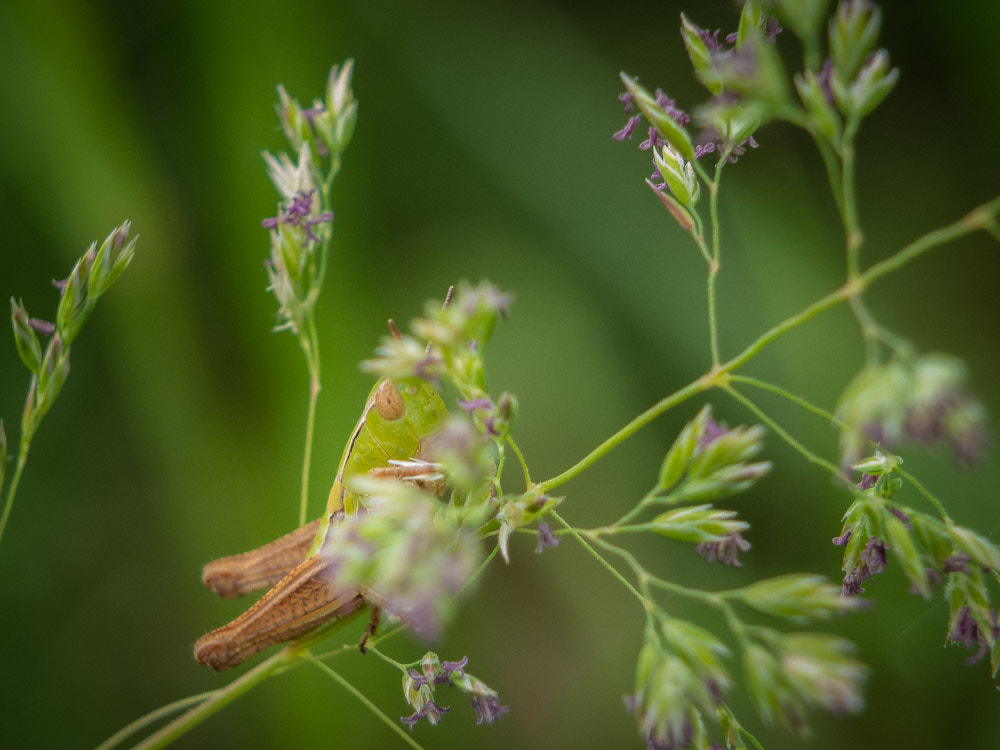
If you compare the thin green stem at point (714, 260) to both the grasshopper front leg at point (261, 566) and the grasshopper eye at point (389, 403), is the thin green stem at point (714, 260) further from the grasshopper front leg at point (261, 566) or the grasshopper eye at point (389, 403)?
the grasshopper front leg at point (261, 566)

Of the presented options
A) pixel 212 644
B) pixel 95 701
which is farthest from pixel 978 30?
pixel 95 701

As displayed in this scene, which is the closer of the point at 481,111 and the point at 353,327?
the point at 353,327

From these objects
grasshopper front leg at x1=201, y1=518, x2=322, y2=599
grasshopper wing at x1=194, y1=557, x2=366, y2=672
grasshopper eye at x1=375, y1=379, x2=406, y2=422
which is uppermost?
grasshopper eye at x1=375, y1=379, x2=406, y2=422

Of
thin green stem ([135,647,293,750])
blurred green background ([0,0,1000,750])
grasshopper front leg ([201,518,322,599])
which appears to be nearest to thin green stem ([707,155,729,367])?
thin green stem ([135,647,293,750])

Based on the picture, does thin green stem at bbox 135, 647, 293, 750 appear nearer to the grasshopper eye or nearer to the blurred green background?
the grasshopper eye

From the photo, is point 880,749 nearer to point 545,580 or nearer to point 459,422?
point 545,580

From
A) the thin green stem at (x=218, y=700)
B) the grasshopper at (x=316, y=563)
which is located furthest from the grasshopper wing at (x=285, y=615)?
the thin green stem at (x=218, y=700)

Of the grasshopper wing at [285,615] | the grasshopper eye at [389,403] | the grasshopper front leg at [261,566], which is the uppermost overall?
the grasshopper eye at [389,403]
